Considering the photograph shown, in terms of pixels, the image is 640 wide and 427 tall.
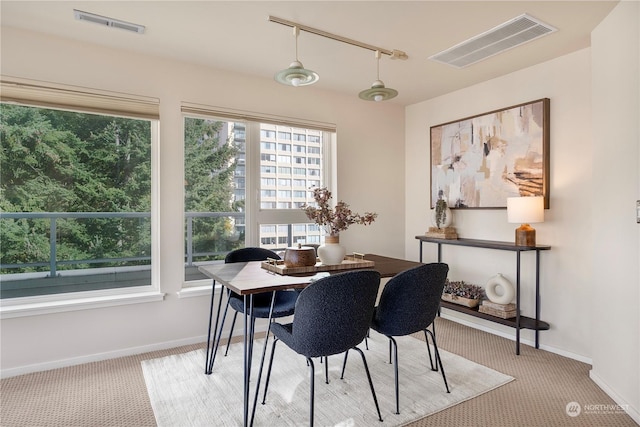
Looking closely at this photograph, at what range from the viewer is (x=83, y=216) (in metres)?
3.07

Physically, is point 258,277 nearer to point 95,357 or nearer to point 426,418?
point 426,418

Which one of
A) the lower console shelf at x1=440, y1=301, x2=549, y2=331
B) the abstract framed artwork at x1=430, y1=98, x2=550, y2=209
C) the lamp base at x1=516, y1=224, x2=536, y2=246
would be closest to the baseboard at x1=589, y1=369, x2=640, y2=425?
the lower console shelf at x1=440, y1=301, x2=549, y2=331

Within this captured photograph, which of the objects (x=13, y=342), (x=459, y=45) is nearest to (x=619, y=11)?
(x=459, y=45)

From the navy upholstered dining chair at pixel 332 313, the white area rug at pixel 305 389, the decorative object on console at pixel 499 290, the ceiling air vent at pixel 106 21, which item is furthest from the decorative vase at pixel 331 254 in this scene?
the ceiling air vent at pixel 106 21

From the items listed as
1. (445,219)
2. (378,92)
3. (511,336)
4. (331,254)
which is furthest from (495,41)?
(511,336)

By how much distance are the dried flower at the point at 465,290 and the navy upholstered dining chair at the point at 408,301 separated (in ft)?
4.37

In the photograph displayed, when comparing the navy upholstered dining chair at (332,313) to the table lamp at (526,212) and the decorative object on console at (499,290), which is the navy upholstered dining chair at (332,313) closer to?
the table lamp at (526,212)

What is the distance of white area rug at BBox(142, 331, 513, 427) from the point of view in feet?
7.13

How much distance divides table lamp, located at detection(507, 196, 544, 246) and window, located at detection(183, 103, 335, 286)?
195cm

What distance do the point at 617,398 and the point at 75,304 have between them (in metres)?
3.71

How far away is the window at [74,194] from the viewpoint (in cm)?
282

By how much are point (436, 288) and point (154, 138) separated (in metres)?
2.58

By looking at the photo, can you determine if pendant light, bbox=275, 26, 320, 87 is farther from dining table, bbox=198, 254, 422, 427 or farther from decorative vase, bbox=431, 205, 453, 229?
decorative vase, bbox=431, 205, 453, 229

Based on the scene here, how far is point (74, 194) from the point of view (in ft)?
9.94
